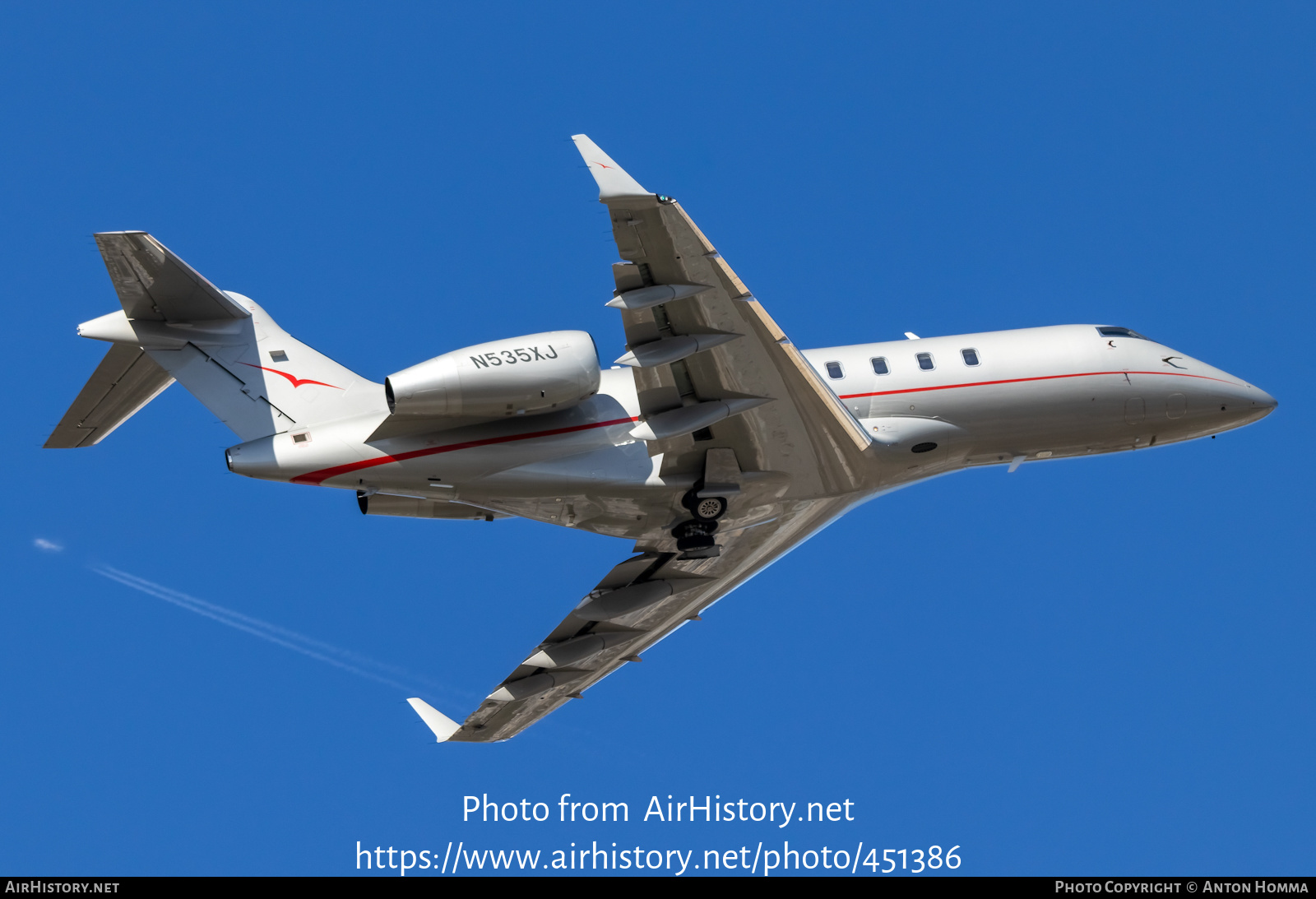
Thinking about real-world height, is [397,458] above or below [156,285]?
below

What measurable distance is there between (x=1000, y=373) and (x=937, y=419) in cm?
138

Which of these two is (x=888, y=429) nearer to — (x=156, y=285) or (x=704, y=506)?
(x=704, y=506)

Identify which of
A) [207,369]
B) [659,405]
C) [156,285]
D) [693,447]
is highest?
[156,285]

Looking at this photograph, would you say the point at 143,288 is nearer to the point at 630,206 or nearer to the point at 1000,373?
the point at 630,206

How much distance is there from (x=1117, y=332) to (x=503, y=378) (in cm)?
1104

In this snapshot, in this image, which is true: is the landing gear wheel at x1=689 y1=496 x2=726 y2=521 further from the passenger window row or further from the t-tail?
the t-tail

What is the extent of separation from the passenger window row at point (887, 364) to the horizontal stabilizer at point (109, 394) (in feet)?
34.4

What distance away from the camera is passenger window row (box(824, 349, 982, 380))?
2358 centimetres

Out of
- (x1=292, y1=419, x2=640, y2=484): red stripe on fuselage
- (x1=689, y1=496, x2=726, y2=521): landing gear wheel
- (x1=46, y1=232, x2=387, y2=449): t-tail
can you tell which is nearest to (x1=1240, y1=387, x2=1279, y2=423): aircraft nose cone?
(x1=689, y1=496, x2=726, y2=521): landing gear wheel

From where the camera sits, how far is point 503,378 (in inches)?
826

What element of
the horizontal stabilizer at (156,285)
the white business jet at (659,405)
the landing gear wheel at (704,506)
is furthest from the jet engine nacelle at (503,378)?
the horizontal stabilizer at (156,285)

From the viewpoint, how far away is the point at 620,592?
1054 inches

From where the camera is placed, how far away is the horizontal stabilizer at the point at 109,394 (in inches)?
911

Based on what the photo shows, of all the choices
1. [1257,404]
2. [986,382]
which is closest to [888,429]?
[986,382]
